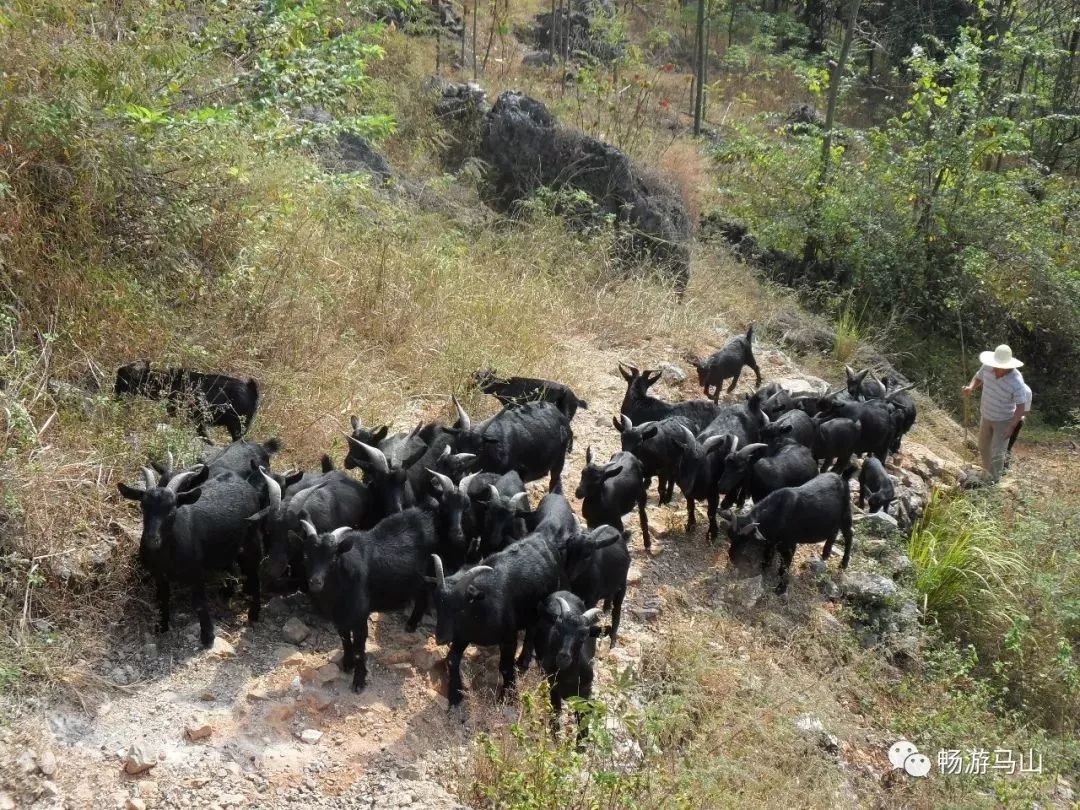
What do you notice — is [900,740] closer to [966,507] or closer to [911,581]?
[911,581]

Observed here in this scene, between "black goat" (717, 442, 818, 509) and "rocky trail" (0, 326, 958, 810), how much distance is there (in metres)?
1.51

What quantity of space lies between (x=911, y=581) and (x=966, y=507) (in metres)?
1.83

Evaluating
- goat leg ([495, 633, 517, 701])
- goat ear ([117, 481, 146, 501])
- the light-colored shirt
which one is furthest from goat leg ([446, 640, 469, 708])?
the light-colored shirt

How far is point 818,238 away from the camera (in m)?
17.2

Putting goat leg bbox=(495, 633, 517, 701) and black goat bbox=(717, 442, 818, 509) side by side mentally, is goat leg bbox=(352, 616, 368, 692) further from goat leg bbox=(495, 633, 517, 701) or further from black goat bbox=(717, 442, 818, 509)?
black goat bbox=(717, 442, 818, 509)

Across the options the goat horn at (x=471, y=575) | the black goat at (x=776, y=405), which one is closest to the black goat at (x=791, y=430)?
the black goat at (x=776, y=405)

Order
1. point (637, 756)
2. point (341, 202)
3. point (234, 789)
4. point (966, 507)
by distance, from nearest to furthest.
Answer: point (234, 789) < point (637, 756) < point (966, 507) < point (341, 202)

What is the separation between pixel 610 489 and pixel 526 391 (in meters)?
2.13

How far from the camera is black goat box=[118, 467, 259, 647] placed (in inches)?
241

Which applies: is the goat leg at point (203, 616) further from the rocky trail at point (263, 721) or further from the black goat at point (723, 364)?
the black goat at point (723, 364)

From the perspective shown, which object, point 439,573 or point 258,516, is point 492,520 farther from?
point 258,516

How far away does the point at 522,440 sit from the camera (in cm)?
843

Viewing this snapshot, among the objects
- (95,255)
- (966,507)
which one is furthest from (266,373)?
(966,507)

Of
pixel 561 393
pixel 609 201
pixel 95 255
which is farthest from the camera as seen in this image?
pixel 609 201
